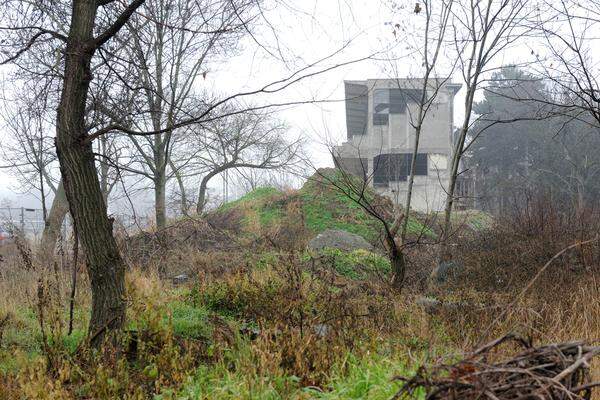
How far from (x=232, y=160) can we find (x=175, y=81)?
6.89 meters

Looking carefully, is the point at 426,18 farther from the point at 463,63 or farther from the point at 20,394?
the point at 20,394

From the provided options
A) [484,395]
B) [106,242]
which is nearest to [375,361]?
[484,395]

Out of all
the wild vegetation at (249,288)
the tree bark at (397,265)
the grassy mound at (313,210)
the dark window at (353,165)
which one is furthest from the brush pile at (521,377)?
the grassy mound at (313,210)

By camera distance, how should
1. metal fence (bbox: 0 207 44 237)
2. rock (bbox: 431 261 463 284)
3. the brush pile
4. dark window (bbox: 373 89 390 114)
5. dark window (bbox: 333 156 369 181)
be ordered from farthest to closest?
dark window (bbox: 373 89 390 114) → metal fence (bbox: 0 207 44 237) → rock (bbox: 431 261 463 284) → dark window (bbox: 333 156 369 181) → the brush pile

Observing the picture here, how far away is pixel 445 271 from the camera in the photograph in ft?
36.3

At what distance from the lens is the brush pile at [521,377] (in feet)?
6.52

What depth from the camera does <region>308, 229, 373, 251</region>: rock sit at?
13.9 m

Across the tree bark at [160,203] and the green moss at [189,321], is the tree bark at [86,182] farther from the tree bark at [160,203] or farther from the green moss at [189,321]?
the tree bark at [160,203]

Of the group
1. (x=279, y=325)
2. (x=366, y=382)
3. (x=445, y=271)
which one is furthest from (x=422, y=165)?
(x=366, y=382)

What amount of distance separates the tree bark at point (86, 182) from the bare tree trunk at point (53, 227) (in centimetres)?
579

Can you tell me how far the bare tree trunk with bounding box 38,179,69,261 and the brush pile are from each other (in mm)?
9336

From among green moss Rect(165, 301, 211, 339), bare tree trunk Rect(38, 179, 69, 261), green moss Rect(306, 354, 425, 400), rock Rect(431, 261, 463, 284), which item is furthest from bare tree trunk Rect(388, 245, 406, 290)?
bare tree trunk Rect(38, 179, 69, 261)

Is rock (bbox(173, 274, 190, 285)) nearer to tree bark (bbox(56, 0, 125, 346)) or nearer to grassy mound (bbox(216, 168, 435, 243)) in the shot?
tree bark (bbox(56, 0, 125, 346))

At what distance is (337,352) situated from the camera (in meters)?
4.39
